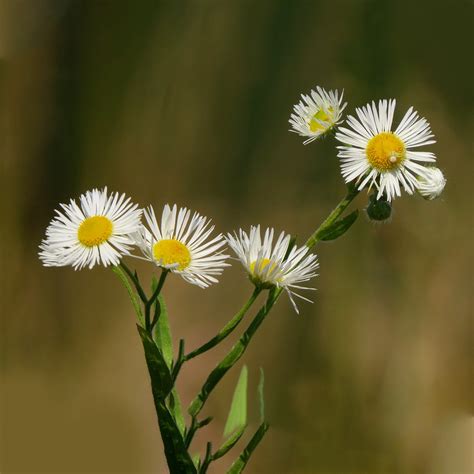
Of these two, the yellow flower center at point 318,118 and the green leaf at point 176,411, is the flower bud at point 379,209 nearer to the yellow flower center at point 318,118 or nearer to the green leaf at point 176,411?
the yellow flower center at point 318,118

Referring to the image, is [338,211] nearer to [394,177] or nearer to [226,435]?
[394,177]

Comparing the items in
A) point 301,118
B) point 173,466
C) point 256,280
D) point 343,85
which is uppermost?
point 343,85

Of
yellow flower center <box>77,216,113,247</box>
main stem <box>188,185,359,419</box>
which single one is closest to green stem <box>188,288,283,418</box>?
main stem <box>188,185,359,419</box>

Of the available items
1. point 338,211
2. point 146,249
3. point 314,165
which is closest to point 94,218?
point 146,249

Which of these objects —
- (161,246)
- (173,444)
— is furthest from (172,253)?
(173,444)

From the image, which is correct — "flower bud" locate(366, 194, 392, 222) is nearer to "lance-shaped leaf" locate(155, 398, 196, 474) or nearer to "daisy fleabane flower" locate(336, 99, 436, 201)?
"daisy fleabane flower" locate(336, 99, 436, 201)
